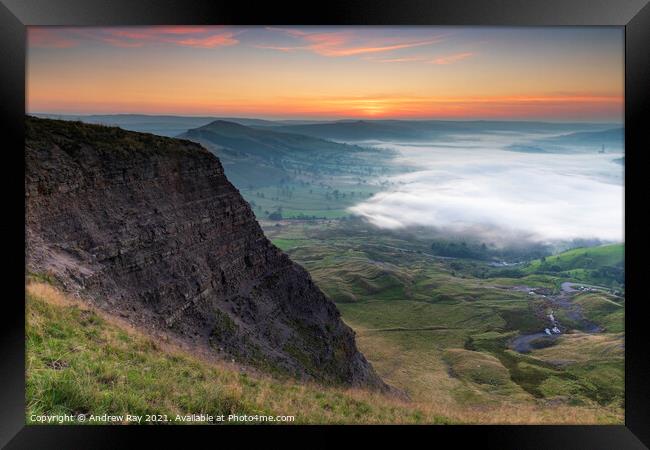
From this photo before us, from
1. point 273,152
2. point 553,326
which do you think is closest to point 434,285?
point 553,326

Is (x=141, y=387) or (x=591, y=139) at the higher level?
(x=591, y=139)

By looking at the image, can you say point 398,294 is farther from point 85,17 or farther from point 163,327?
point 85,17

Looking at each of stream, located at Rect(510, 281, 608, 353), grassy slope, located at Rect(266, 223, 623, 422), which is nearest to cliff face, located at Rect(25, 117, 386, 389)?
grassy slope, located at Rect(266, 223, 623, 422)

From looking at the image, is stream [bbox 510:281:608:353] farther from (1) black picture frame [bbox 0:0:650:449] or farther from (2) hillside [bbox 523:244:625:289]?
(1) black picture frame [bbox 0:0:650:449]

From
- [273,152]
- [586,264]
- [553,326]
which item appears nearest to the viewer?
[273,152]

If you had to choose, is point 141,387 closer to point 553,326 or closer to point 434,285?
point 553,326

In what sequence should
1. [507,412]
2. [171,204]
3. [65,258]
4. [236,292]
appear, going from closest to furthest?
[507,412] < [65,258] < [171,204] < [236,292]

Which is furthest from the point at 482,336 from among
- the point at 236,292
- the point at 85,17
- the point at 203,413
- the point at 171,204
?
the point at 85,17
